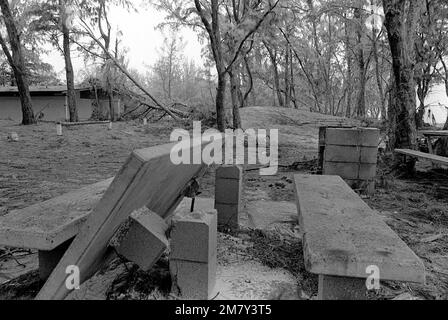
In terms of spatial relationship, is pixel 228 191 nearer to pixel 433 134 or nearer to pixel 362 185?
pixel 362 185

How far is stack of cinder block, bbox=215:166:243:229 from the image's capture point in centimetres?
428

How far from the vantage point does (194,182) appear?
12.2ft

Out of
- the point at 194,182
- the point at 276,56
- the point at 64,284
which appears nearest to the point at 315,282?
the point at 194,182

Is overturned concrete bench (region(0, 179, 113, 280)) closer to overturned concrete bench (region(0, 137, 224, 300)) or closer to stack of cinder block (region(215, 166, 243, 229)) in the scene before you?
overturned concrete bench (region(0, 137, 224, 300))

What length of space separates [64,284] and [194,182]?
1.75m

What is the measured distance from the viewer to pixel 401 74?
810 cm

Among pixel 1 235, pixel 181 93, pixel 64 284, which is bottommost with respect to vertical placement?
pixel 64 284

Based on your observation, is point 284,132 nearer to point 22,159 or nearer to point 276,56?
point 22,159

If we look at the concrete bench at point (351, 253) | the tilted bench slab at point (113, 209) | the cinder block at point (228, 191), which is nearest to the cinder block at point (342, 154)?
the cinder block at point (228, 191)

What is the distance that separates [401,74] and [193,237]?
720 centimetres

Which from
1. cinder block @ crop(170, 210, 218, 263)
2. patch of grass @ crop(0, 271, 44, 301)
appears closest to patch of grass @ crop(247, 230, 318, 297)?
cinder block @ crop(170, 210, 218, 263)

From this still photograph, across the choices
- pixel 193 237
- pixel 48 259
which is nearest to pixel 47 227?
pixel 48 259
